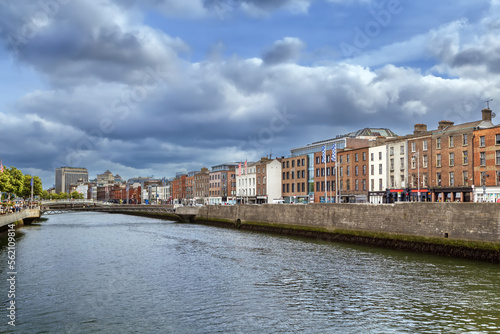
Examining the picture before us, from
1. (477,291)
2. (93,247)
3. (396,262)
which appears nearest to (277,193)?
(93,247)

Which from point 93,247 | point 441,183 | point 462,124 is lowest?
point 93,247

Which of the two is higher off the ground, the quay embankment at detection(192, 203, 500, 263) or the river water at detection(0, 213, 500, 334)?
the quay embankment at detection(192, 203, 500, 263)

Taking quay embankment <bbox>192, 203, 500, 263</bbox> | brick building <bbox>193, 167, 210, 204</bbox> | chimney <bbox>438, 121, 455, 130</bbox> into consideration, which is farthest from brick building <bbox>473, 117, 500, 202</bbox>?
brick building <bbox>193, 167, 210, 204</bbox>

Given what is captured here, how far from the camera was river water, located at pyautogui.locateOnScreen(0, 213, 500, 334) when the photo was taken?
19359 millimetres

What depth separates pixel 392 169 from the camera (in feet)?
237

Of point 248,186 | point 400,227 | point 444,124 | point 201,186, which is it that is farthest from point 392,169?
point 201,186

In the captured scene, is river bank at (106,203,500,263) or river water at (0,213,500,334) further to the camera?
river bank at (106,203,500,263)

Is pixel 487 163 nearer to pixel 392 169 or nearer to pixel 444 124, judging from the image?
pixel 444 124

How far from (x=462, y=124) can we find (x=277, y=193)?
56400 mm

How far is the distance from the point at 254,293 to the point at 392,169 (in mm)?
52386

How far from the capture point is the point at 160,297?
80.1ft

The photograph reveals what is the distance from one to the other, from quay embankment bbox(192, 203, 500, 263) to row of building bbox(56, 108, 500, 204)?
9.12 metres

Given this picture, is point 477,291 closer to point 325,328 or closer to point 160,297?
point 325,328

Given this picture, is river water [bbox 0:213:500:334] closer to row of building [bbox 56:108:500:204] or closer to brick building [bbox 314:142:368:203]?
row of building [bbox 56:108:500:204]
